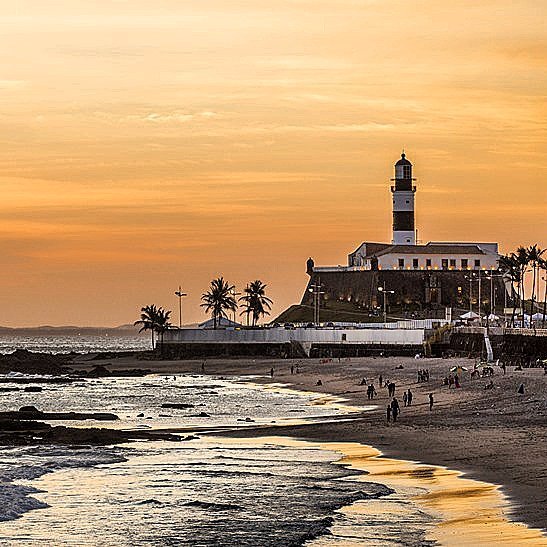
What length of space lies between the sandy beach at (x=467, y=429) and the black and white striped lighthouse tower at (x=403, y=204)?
3187 inches

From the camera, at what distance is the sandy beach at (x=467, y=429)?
35.0 m

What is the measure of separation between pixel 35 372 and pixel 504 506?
9905cm

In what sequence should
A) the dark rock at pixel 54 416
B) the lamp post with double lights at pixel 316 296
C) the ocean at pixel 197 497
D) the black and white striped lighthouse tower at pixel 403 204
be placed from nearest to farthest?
the ocean at pixel 197 497 → the dark rock at pixel 54 416 → the lamp post with double lights at pixel 316 296 → the black and white striped lighthouse tower at pixel 403 204

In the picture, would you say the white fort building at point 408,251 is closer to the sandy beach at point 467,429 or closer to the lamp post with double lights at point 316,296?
the lamp post with double lights at point 316,296

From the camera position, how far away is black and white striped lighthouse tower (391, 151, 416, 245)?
17050 cm

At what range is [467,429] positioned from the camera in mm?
47375

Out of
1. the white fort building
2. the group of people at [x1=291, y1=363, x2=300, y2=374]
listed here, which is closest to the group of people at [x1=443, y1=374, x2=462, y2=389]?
the group of people at [x1=291, y1=363, x2=300, y2=374]

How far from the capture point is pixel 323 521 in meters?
29.6

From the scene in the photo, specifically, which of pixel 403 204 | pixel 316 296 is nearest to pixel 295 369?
pixel 316 296

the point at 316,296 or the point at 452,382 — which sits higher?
the point at 316,296

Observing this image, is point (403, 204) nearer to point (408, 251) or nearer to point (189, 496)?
point (408, 251)

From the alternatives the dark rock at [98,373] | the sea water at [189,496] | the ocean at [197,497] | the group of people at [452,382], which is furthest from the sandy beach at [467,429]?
the dark rock at [98,373]

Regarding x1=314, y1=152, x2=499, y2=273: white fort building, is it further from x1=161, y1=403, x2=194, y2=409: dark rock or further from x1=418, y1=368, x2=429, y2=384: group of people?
x1=161, y1=403, x2=194, y2=409: dark rock

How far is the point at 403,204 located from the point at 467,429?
125 metres
